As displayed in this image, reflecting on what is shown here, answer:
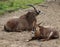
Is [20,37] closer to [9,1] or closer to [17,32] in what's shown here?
[17,32]

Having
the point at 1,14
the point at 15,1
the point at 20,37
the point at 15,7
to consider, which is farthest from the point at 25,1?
the point at 20,37

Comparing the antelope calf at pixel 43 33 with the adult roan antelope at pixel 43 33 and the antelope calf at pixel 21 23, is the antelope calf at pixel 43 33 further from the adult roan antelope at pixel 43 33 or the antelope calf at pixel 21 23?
the antelope calf at pixel 21 23

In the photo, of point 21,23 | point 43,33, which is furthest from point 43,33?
point 21,23

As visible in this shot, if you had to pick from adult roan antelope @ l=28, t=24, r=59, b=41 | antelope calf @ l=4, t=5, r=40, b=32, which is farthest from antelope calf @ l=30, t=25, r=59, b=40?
antelope calf @ l=4, t=5, r=40, b=32

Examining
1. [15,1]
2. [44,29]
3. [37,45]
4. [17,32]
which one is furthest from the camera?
[15,1]

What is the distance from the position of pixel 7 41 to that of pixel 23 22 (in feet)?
7.60

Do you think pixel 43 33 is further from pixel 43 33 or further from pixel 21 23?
pixel 21 23

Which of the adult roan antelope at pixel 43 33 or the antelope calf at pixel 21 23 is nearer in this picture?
the adult roan antelope at pixel 43 33

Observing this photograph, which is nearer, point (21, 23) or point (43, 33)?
point (43, 33)

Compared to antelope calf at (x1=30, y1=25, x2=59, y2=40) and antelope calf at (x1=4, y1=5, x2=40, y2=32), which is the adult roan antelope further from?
antelope calf at (x1=4, y1=5, x2=40, y2=32)

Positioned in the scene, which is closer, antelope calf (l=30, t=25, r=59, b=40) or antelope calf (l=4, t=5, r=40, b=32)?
antelope calf (l=30, t=25, r=59, b=40)

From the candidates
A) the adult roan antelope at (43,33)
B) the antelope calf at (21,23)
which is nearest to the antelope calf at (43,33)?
the adult roan antelope at (43,33)

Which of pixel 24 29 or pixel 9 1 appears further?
pixel 9 1

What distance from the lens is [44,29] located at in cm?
1012
